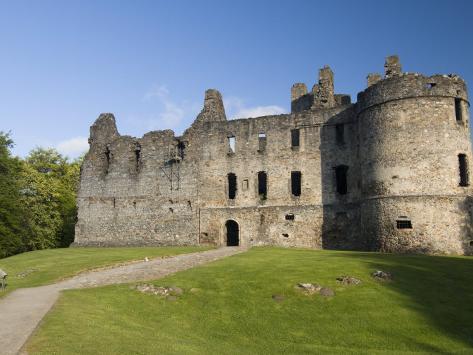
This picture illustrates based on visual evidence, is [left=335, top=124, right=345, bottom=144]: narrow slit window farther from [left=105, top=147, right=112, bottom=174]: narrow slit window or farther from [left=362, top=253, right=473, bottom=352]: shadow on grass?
[left=105, top=147, right=112, bottom=174]: narrow slit window

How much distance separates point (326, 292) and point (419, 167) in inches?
510

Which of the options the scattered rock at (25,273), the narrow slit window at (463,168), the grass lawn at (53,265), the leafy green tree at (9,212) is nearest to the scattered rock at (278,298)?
the grass lawn at (53,265)

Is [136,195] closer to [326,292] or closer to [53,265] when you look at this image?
[53,265]

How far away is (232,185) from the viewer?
34281mm

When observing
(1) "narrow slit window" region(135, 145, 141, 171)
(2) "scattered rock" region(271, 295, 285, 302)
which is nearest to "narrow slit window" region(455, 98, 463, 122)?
(2) "scattered rock" region(271, 295, 285, 302)

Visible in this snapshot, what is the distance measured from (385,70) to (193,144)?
13.8m

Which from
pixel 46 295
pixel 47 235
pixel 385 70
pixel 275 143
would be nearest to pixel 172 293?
pixel 46 295

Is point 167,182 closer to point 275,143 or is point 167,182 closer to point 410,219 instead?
point 275,143

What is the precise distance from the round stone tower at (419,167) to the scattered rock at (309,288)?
35.7 ft

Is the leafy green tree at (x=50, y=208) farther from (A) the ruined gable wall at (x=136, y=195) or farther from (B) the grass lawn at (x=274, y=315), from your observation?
(B) the grass lawn at (x=274, y=315)

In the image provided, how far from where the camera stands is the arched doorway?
34.0 meters

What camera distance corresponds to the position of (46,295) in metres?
16.3

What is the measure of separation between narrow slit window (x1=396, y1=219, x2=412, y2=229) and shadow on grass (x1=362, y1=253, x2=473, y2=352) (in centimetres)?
437

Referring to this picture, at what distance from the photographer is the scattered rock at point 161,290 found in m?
16.7
